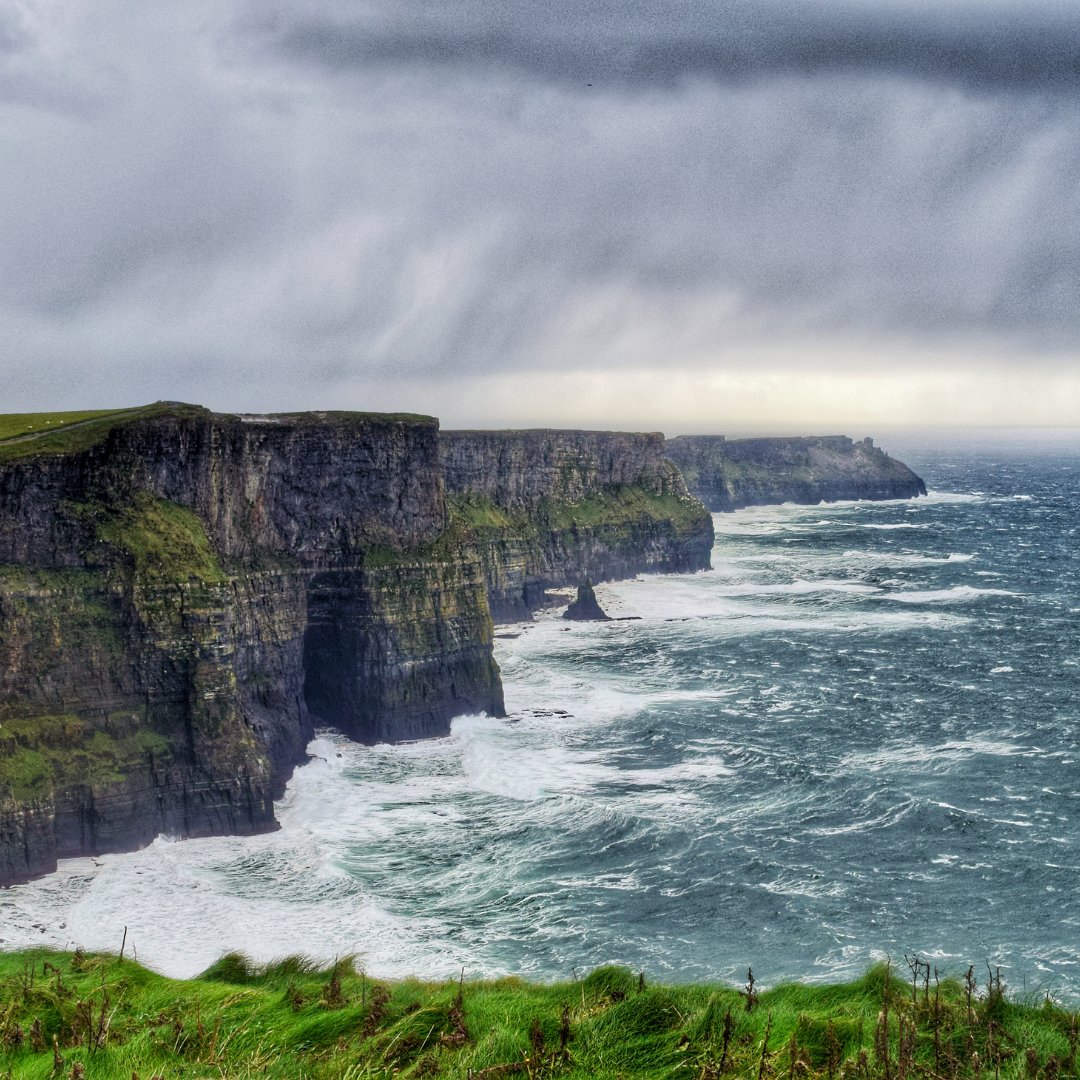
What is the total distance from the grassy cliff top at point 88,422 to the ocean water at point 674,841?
16708mm

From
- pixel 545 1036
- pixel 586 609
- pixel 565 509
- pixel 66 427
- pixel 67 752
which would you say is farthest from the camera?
pixel 565 509

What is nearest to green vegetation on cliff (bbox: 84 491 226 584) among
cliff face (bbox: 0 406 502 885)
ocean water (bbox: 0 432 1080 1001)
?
cliff face (bbox: 0 406 502 885)

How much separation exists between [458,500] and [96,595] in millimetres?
58524

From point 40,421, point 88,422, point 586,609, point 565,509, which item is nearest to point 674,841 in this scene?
point 88,422

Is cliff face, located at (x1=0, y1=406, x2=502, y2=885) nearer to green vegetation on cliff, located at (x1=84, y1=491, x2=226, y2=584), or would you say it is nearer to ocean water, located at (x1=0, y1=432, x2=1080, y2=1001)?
green vegetation on cliff, located at (x1=84, y1=491, x2=226, y2=584)

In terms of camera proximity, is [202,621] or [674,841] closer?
[674,841]

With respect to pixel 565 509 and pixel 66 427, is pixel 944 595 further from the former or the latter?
pixel 66 427

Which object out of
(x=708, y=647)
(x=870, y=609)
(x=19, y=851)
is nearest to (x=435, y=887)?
(x=19, y=851)

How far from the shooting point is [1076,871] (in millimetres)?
39156

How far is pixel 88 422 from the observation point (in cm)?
4962

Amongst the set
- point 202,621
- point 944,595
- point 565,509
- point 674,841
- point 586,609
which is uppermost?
point 565,509

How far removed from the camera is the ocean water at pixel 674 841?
110 feet

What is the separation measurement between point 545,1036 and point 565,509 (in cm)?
10166

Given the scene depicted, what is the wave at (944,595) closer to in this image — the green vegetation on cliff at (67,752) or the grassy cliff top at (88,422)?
the grassy cliff top at (88,422)
